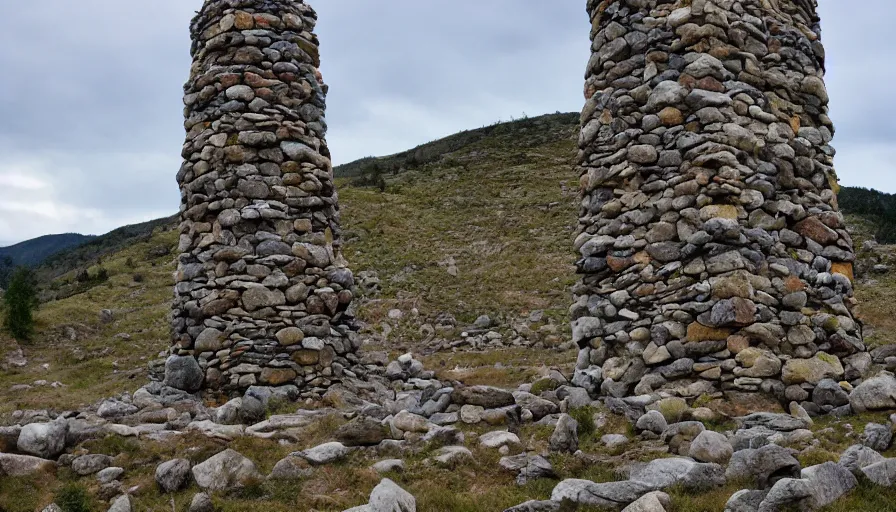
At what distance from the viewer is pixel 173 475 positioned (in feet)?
13.8

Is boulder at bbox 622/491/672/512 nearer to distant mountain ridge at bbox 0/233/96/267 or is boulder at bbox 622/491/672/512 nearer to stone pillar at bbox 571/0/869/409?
stone pillar at bbox 571/0/869/409

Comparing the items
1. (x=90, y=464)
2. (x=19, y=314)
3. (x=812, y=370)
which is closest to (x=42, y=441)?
(x=90, y=464)

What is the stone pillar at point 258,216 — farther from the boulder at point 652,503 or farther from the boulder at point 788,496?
the boulder at point 788,496

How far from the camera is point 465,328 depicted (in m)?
19.0

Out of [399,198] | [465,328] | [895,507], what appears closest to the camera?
[895,507]

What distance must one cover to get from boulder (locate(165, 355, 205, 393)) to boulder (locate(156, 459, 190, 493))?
3496mm

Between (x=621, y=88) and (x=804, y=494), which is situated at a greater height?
(x=621, y=88)

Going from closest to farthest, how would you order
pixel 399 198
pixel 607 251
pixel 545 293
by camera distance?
pixel 607 251
pixel 545 293
pixel 399 198

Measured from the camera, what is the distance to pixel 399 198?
3531 cm

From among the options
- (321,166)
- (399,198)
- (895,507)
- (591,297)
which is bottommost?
(895,507)

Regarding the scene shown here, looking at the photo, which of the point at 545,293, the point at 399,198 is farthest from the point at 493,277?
the point at 399,198

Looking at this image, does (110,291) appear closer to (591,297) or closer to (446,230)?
(446,230)

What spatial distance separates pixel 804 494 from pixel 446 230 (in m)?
27.1

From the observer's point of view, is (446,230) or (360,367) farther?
(446,230)
